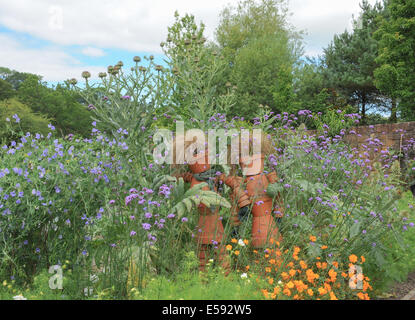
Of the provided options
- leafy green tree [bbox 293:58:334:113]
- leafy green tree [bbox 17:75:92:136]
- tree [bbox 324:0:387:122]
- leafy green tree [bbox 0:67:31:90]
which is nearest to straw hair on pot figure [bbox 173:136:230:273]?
leafy green tree [bbox 293:58:334:113]

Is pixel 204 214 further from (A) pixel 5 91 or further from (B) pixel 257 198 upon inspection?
(A) pixel 5 91

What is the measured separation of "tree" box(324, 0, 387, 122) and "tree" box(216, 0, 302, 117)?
9.50 ft

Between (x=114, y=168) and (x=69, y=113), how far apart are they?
124ft

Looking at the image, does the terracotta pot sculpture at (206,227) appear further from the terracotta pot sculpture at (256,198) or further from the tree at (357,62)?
the tree at (357,62)

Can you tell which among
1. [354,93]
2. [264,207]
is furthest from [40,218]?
[354,93]

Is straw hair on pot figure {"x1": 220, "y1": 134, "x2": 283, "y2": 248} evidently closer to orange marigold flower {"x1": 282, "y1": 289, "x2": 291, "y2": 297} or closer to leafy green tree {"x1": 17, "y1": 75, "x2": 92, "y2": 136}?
orange marigold flower {"x1": 282, "y1": 289, "x2": 291, "y2": 297}

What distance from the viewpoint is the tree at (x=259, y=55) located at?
892 inches

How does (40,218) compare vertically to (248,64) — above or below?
below

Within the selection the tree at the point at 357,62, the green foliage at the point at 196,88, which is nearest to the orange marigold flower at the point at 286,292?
the green foliage at the point at 196,88

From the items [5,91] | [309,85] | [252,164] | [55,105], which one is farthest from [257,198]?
[55,105]

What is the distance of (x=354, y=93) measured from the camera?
2583 cm

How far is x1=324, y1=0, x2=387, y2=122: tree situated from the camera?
76.5ft
